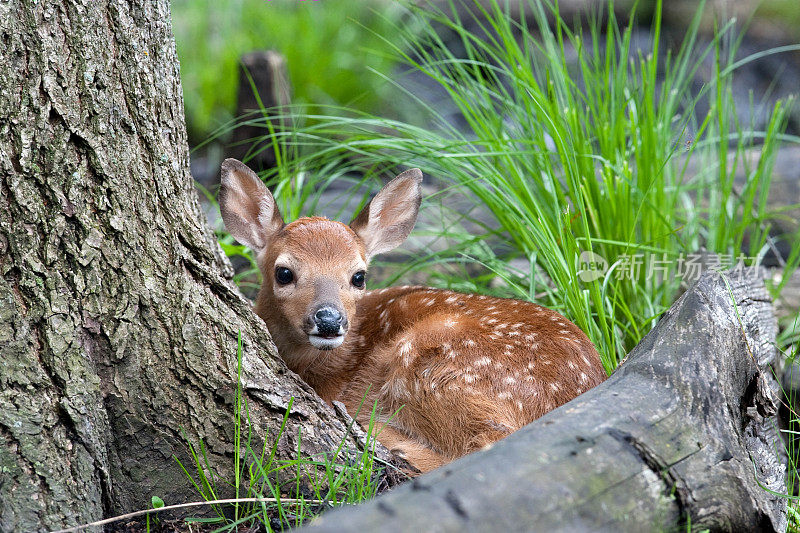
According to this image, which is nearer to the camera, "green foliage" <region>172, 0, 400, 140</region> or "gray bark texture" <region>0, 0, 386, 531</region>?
"gray bark texture" <region>0, 0, 386, 531</region>

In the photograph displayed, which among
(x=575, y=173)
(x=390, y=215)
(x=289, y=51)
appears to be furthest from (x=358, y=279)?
(x=289, y=51)

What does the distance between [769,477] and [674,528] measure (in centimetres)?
78

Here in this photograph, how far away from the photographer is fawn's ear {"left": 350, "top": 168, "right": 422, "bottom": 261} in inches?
149

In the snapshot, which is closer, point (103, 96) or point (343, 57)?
point (103, 96)

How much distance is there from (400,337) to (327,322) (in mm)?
444

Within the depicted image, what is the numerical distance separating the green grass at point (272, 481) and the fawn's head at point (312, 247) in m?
0.64

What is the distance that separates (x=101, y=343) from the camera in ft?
7.97

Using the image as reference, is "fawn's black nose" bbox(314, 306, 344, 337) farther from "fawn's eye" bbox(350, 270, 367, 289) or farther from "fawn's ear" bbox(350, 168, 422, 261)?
"fawn's ear" bbox(350, 168, 422, 261)

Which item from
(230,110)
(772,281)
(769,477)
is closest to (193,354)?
(769,477)

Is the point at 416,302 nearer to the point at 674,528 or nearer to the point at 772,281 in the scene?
the point at 674,528

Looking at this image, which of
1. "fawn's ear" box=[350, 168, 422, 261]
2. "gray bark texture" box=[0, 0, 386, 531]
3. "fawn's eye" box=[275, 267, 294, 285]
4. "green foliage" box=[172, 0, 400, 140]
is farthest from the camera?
"green foliage" box=[172, 0, 400, 140]

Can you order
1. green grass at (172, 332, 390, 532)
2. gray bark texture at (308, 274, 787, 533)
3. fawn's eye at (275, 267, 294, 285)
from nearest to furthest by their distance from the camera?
gray bark texture at (308, 274, 787, 533) → green grass at (172, 332, 390, 532) → fawn's eye at (275, 267, 294, 285)

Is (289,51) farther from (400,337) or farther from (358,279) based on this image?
(400,337)

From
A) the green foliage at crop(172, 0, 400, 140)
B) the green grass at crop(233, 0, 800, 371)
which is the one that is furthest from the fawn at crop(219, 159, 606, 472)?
the green foliage at crop(172, 0, 400, 140)
